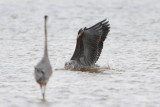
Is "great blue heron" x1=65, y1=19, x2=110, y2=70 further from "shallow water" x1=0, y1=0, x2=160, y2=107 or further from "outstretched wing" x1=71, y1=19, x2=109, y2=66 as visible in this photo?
"shallow water" x1=0, y1=0, x2=160, y2=107

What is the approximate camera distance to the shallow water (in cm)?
941

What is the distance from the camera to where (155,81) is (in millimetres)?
10742

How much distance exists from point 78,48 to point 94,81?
4.76 feet

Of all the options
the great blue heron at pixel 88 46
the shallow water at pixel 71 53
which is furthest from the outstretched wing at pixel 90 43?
the shallow water at pixel 71 53

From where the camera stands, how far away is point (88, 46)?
12203 mm

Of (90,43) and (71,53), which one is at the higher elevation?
(90,43)

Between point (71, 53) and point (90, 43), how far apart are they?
2.90 metres

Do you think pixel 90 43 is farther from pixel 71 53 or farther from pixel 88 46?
pixel 71 53

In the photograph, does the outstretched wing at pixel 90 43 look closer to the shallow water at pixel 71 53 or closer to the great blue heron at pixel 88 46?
the great blue heron at pixel 88 46

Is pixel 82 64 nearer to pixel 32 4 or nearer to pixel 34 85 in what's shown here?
pixel 34 85

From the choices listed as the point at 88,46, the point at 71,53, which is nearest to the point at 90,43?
the point at 88,46

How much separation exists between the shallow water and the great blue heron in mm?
394

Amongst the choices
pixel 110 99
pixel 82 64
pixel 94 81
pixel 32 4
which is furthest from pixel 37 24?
pixel 110 99

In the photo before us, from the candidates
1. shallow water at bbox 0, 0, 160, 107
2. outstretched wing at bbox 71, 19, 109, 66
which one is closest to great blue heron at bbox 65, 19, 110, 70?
outstretched wing at bbox 71, 19, 109, 66
